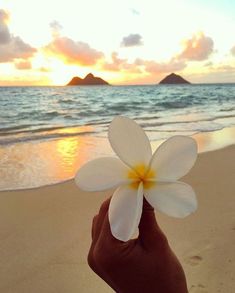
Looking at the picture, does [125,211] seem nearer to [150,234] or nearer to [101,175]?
[101,175]

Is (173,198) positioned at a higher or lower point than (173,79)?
higher

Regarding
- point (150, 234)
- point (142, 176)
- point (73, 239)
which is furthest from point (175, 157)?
point (73, 239)

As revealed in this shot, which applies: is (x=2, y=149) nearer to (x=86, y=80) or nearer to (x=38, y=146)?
(x=38, y=146)

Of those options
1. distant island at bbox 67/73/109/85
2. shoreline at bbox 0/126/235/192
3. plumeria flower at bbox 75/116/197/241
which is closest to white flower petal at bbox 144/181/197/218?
plumeria flower at bbox 75/116/197/241

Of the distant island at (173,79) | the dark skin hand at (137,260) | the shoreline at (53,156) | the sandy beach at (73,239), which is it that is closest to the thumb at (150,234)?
the dark skin hand at (137,260)

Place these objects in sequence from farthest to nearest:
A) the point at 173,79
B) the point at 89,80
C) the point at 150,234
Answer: the point at 173,79
the point at 89,80
the point at 150,234

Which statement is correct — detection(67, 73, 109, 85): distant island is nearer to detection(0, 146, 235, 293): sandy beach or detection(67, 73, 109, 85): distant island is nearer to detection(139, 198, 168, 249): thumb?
detection(0, 146, 235, 293): sandy beach
